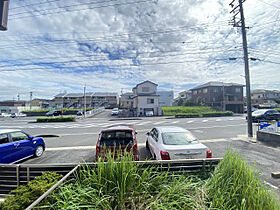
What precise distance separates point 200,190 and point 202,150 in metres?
2.03

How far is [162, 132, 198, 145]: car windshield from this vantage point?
4.25m

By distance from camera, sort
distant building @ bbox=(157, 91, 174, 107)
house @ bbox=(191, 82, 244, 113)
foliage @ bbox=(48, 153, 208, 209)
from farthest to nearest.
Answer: distant building @ bbox=(157, 91, 174, 107)
house @ bbox=(191, 82, 244, 113)
foliage @ bbox=(48, 153, 208, 209)

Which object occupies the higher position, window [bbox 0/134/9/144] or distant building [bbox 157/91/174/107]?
distant building [bbox 157/91/174/107]

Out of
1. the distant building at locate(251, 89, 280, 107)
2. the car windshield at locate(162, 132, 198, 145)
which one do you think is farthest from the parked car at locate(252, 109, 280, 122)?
the distant building at locate(251, 89, 280, 107)

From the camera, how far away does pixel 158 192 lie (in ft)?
6.42

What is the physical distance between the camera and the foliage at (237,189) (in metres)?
1.74

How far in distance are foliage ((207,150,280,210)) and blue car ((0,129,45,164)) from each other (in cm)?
694

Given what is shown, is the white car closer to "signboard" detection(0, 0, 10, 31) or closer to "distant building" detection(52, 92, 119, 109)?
"signboard" detection(0, 0, 10, 31)

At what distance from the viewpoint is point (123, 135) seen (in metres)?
4.92

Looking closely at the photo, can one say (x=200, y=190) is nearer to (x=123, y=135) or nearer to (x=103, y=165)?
(x=103, y=165)

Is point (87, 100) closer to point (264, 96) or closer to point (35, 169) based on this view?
point (35, 169)

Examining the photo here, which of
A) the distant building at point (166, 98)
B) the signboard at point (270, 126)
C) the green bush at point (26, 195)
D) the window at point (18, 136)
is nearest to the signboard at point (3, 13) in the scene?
the green bush at point (26, 195)

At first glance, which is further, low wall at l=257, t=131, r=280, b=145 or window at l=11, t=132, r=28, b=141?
low wall at l=257, t=131, r=280, b=145

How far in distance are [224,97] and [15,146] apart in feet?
165
